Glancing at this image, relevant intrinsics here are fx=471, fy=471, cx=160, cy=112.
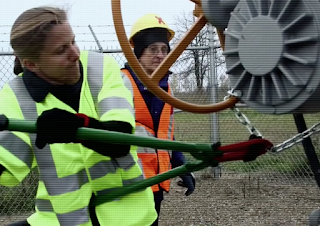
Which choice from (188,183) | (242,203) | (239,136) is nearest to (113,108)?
(188,183)

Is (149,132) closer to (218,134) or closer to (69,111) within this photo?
(69,111)

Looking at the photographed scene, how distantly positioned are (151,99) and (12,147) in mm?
778

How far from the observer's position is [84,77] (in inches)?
40.9

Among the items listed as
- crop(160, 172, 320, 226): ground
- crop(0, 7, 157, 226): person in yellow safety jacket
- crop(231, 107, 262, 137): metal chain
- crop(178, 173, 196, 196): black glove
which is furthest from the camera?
crop(160, 172, 320, 226): ground

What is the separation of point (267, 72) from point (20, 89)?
0.54 meters

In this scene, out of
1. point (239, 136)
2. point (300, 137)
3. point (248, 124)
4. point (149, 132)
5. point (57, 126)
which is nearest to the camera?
point (57, 126)

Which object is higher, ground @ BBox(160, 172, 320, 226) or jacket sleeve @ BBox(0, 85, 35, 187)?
jacket sleeve @ BBox(0, 85, 35, 187)

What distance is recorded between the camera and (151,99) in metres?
1.75

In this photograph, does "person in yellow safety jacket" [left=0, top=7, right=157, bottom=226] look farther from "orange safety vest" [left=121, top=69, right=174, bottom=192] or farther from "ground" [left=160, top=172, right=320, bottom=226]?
"ground" [left=160, top=172, right=320, bottom=226]

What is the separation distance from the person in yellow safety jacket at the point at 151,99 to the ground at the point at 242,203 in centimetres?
120

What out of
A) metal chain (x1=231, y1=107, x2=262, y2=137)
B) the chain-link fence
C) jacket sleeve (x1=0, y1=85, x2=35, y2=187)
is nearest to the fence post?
the chain-link fence

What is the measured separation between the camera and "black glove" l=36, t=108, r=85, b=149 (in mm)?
848

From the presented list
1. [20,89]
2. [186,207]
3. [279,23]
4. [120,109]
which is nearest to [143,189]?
[120,109]

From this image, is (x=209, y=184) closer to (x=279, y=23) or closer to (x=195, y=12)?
(x=195, y=12)
